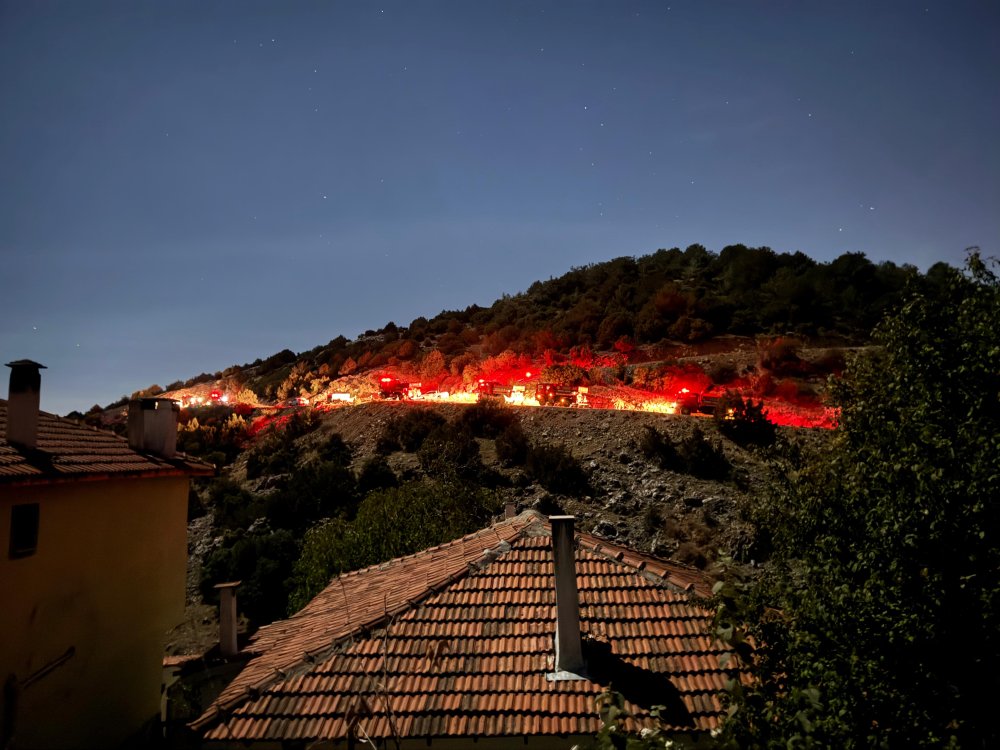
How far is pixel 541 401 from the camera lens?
48.8 metres

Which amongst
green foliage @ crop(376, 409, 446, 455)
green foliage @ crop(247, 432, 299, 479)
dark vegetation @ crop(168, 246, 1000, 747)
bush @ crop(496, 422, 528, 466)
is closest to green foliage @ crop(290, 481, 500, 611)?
dark vegetation @ crop(168, 246, 1000, 747)

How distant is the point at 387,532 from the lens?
21.3m

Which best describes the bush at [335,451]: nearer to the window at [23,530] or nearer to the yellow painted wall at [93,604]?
the yellow painted wall at [93,604]

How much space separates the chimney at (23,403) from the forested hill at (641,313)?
5582 centimetres

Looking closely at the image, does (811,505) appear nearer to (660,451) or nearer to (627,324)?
(660,451)

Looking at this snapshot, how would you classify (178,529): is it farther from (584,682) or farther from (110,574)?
(584,682)

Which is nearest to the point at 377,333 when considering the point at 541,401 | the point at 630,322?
the point at 630,322

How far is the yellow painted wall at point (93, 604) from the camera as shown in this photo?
33.5 feet

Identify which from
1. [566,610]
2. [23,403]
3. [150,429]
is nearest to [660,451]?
[150,429]

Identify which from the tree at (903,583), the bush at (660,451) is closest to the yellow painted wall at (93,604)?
the tree at (903,583)

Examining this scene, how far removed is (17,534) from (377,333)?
279 ft

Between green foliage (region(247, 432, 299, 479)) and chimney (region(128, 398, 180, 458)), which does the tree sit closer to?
chimney (region(128, 398, 180, 458))

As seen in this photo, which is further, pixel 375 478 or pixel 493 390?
pixel 493 390

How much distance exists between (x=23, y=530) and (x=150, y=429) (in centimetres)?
521
